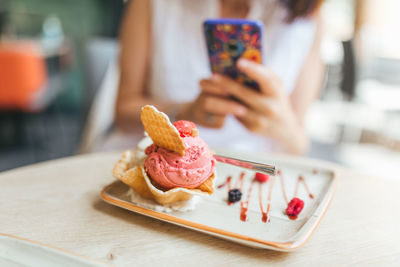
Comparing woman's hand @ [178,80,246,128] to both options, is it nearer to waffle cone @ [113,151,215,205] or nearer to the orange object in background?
waffle cone @ [113,151,215,205]

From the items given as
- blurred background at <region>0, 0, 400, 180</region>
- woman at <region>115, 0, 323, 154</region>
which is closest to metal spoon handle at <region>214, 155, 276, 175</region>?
woman at <region>115, 0, 323, 154</region>

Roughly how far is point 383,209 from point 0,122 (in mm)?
3092

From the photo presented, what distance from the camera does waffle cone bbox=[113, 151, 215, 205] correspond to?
1.67ft

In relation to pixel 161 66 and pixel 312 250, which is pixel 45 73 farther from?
pixel 312 250

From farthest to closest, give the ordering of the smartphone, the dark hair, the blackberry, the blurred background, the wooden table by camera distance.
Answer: the blurred background → the dark hair → the smartphone → the blackberry → the wooden table

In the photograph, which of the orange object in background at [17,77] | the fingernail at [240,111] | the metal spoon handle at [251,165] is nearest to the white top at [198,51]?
the fingernail at [240,111]

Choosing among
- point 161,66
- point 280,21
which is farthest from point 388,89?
point 161,66

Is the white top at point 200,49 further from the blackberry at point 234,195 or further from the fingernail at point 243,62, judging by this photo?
the blackberry at point 234,195

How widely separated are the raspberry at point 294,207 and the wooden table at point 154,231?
0.04 metres

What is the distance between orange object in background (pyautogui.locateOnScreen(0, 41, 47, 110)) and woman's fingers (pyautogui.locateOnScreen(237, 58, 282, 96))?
6.92 feet

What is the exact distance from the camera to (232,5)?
49.2 inches

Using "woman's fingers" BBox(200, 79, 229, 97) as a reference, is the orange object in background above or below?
below

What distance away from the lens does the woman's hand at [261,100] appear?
0.83 m

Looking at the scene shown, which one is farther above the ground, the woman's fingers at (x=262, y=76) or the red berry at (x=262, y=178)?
the woman's fingers at (x=262, y=76)
